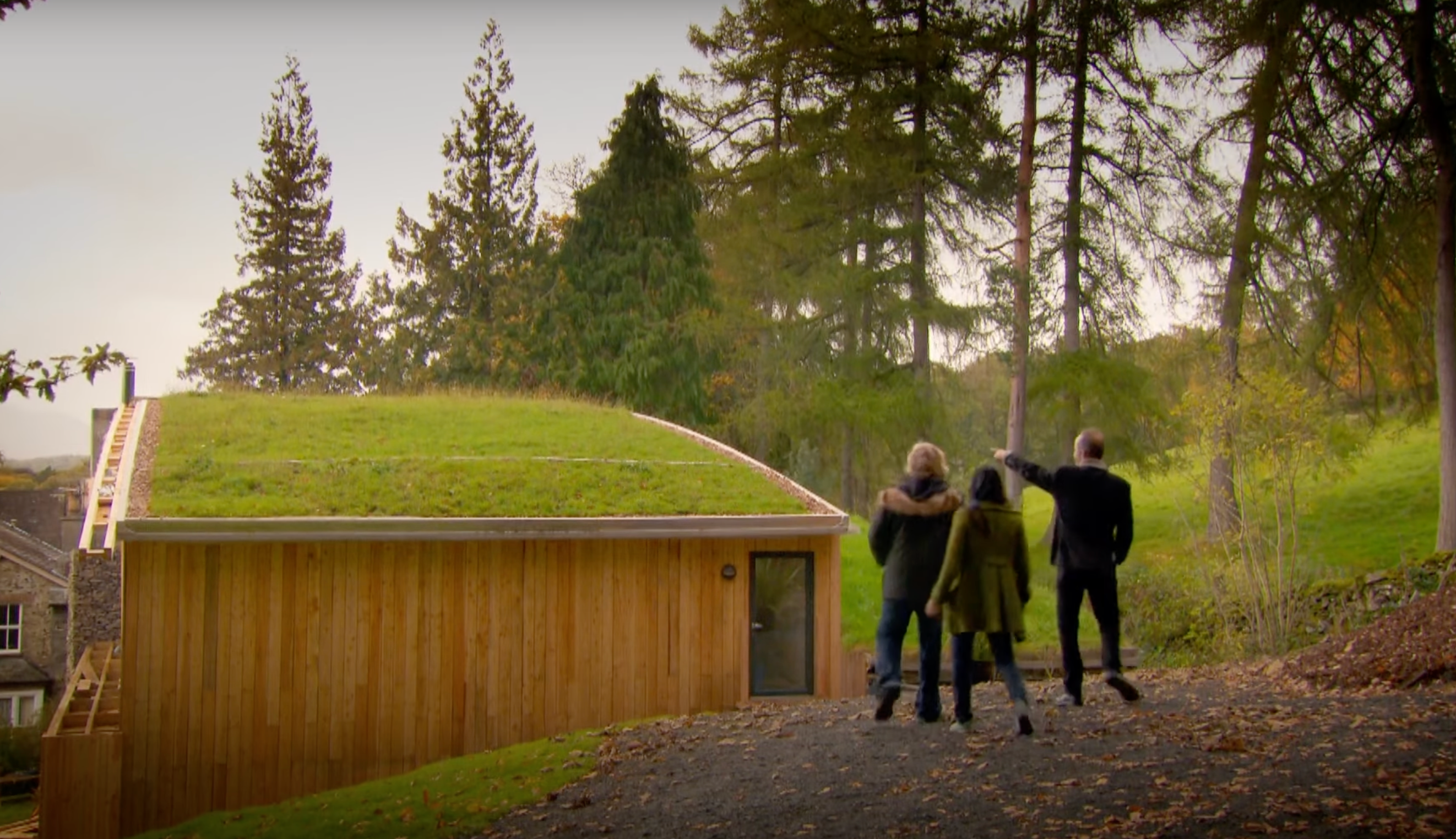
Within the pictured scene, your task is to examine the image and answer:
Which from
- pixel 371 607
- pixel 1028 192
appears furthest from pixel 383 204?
pixel 371 607

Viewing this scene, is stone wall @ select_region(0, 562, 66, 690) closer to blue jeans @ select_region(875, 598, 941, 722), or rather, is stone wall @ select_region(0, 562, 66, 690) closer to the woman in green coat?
blue jeans @ select_region(875, 598, 941, 722)

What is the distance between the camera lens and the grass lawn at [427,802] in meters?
7.79

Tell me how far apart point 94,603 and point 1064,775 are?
57.5 ft

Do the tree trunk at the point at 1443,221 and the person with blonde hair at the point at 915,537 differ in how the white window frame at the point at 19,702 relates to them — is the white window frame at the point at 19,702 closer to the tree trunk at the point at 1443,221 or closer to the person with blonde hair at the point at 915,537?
the person with blonde hair at the point at 915,537

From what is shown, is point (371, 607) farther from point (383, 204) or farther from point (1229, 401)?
point (383, 204)

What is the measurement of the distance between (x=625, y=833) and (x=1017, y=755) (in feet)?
7.24

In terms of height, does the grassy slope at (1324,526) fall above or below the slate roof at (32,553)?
above

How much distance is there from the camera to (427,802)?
847cm

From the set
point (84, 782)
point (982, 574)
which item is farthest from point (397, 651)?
point (982, 574)

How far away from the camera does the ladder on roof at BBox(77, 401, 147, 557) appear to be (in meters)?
11.2

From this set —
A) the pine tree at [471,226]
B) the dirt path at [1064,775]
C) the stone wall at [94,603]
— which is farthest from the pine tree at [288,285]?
the dirt path at [1064,775]

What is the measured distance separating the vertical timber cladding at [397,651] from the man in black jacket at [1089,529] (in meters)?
5.24

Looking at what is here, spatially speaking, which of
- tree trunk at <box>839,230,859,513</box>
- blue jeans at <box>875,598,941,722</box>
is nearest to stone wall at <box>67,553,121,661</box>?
tree trunk at <box>839,230,859,513</box>

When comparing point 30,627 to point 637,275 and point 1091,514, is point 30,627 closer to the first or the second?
point 637,275
